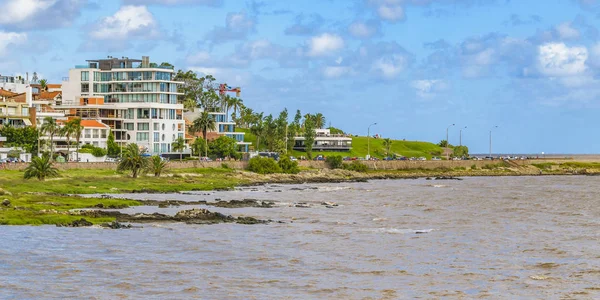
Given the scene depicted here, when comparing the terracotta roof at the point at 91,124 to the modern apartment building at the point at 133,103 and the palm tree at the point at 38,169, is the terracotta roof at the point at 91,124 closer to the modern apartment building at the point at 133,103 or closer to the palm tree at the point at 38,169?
the modern apartment building at the point at 133,103

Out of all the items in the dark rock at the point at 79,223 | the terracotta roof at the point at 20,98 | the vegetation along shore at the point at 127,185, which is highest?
the terracotta roof at the point at 20,98

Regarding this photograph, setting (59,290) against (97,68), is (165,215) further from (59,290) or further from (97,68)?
(97,68)

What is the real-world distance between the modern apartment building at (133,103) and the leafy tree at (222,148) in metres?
9.39

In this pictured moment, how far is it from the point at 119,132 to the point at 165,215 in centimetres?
11802

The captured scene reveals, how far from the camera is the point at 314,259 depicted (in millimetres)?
50312

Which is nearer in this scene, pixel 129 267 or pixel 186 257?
pixel 129 267

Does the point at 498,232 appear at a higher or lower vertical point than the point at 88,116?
lower

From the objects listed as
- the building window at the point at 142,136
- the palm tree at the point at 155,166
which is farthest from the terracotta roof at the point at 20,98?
the palm tree at the point at 155,166

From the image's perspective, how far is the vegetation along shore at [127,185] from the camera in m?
65.6

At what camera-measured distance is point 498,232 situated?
67.1 metres

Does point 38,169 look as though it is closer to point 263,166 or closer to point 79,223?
point 79,223

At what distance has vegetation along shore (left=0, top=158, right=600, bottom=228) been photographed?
6555cm

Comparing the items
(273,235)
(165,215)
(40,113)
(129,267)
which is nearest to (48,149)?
(40,113)

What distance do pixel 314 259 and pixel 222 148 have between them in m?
131
